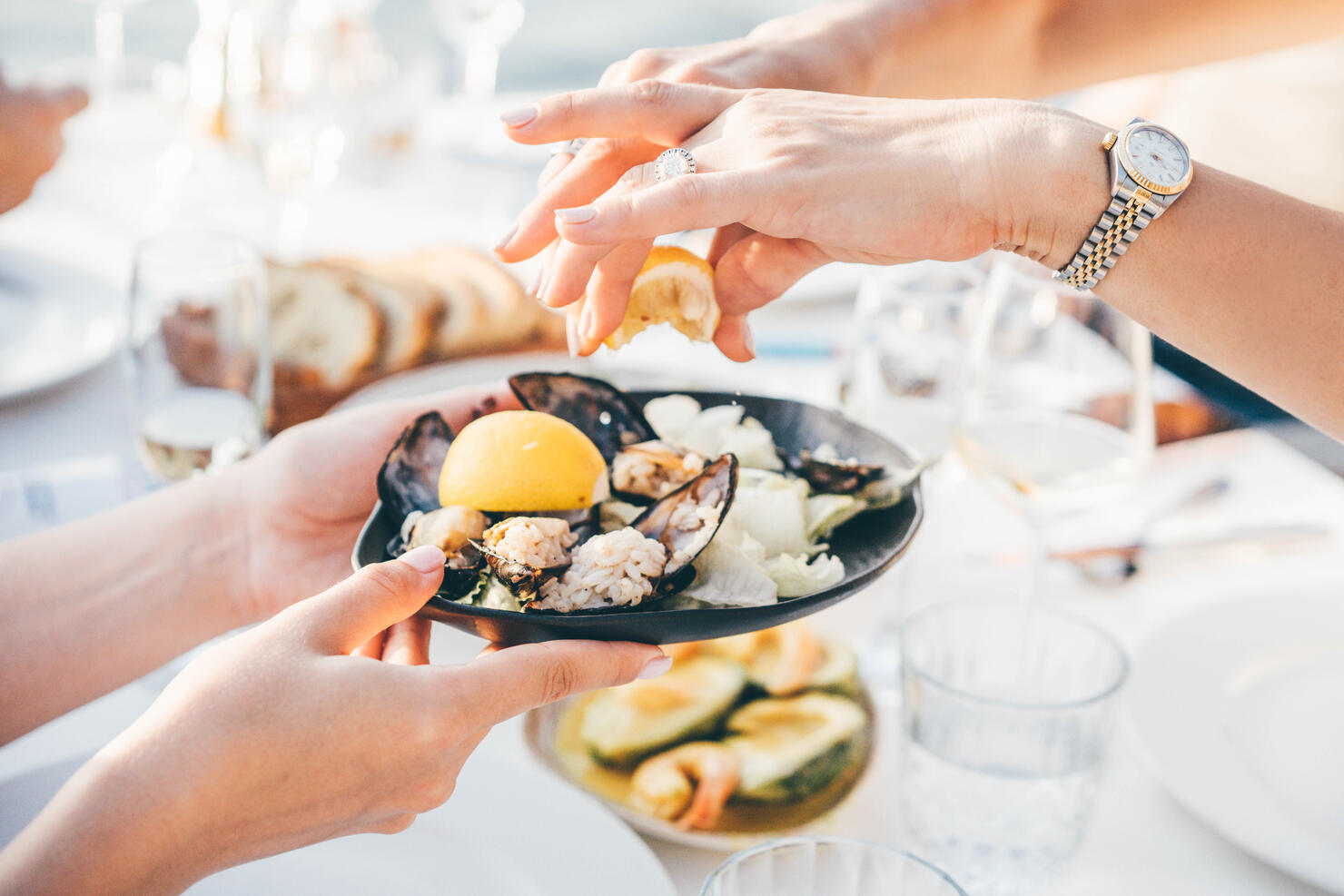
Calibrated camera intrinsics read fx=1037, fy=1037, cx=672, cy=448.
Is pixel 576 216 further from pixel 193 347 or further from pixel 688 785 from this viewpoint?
pixel 193 347

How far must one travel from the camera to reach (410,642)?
915mm

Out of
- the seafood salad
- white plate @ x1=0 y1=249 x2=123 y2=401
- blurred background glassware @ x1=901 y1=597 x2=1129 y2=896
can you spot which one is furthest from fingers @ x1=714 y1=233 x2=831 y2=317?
white plate @ x1=0 y1=249 x2=123 y2=401

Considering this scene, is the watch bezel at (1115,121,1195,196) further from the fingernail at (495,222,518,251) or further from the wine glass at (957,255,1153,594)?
the fingernail at (495,222,518,251)

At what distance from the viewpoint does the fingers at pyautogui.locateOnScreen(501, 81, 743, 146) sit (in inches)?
39.4

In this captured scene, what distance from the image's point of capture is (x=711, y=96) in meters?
1.01

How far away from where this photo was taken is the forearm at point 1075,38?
4.80 ft

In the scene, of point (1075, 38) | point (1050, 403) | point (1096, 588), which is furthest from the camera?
point (1075, 38)

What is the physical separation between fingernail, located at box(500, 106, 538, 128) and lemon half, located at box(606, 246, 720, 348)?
0.19m

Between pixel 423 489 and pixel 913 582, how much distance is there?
719 mm

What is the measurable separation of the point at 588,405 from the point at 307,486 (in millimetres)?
356

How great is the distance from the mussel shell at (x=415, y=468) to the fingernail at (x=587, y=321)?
0.58 ft

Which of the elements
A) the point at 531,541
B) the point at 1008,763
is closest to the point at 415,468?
the point at 531,541

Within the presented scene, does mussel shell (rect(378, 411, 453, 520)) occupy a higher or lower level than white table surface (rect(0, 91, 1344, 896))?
higher

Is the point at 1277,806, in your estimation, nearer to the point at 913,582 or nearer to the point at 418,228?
the point at 913,582
